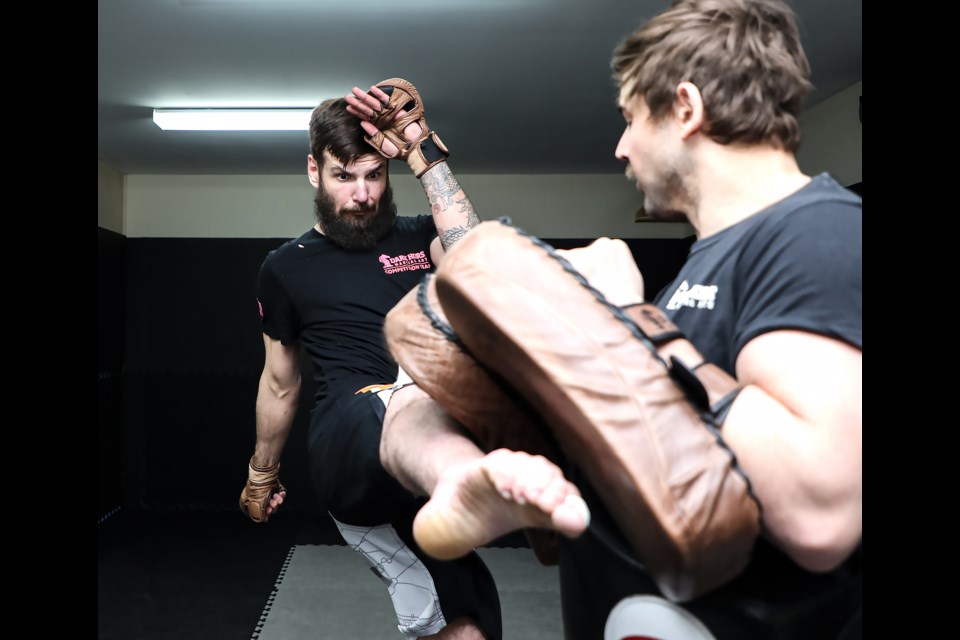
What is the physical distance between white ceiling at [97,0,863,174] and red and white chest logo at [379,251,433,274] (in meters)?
1.63

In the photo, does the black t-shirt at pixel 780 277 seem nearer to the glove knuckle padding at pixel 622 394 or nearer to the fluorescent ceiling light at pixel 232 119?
the glove knuckle padding at pixel 622 394

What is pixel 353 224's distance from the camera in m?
2.28

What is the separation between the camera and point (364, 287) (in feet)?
7.33

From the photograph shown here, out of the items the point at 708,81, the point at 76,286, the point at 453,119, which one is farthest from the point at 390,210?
the point at 453,119

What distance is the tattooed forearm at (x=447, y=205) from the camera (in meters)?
2.01

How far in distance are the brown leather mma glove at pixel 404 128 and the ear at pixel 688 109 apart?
116cm

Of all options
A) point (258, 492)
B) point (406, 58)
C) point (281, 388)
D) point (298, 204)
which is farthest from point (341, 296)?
point (298, 204)

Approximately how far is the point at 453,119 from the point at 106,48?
222cm

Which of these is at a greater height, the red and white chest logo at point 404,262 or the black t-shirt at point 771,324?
the red and white chest logo at point 404,262

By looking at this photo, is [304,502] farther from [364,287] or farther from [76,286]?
[76,286]

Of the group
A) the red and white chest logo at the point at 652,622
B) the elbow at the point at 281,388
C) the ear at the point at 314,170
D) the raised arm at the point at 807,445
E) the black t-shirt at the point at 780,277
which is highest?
Answer: the ear at the point at 314,170

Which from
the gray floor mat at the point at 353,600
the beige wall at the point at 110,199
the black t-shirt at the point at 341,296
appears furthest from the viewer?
the beige wall at the point at 110,199

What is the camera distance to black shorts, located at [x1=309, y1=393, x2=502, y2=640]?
1.81 meters

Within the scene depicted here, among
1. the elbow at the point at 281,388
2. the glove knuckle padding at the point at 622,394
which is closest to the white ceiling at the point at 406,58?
the elbow at the point at 281,388
